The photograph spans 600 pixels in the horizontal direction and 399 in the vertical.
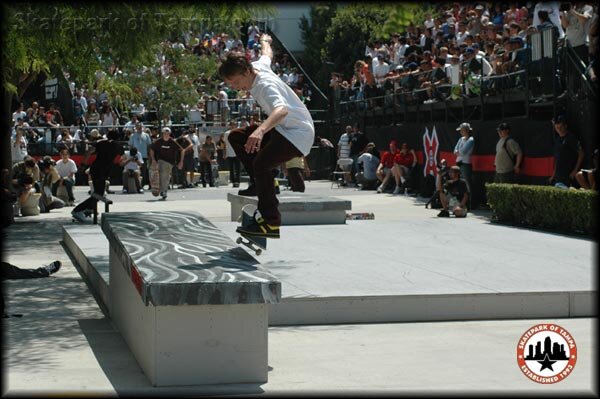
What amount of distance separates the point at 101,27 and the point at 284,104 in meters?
6.30

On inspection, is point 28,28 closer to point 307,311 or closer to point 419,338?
point 307,311

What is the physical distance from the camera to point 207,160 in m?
35.0

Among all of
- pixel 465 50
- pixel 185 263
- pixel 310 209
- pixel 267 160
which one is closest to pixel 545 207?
pixel 310 209

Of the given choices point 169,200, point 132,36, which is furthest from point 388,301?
point 169,200

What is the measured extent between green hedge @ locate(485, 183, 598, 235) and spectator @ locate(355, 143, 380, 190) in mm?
12220

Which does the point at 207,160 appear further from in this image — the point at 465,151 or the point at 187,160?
the point at 465,151

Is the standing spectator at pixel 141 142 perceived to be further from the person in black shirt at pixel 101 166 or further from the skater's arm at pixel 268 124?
the skater's arm at pixel 268 124

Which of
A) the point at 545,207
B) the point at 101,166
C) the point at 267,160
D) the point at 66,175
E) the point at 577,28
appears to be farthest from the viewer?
the point at 66,175

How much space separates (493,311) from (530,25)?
14123mm

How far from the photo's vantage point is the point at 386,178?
30.4 metres

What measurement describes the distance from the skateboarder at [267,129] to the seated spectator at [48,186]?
15.3 metres

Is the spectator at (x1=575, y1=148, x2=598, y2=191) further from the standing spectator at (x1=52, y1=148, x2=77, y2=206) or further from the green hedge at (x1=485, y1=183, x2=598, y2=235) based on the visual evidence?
the standing spectator at (x1=52, y1=148, x2=77, y2=206)

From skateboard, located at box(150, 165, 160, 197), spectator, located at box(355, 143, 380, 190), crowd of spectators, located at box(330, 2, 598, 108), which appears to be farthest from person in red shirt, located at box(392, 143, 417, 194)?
skateboard, located at box(150, 165, 160, 197)

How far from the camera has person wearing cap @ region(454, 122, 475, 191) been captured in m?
22.9
